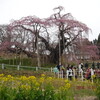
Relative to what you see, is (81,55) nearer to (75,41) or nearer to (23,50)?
(75,41)

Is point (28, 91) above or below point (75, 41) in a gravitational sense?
below

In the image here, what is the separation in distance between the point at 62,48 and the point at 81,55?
103 inches

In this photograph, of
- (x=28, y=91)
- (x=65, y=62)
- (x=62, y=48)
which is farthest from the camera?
(x=62, y=48)

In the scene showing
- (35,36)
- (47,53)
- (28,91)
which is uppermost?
(35,36)

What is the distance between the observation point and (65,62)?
28391mm

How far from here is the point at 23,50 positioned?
30062mm

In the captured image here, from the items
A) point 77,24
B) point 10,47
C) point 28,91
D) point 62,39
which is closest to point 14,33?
point 10,47

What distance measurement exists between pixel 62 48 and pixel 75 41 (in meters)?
2.01

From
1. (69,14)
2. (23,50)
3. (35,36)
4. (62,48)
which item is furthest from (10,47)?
(69,14)

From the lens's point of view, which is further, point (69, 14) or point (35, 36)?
point (69, 14)

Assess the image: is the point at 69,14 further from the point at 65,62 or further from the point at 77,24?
the point at 65,62

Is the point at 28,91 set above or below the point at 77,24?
below

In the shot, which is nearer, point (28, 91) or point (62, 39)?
point (28, 91)

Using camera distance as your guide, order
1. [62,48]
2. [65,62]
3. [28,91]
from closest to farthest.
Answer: [28,91] < [65,62] < [62,48]
